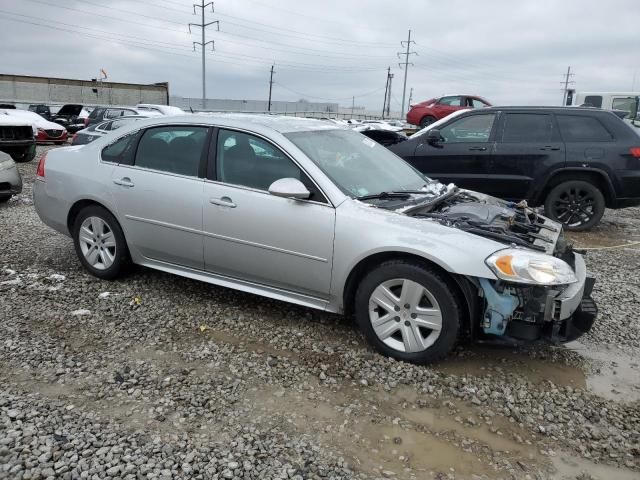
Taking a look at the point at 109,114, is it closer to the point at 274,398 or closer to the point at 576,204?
the point at 576,204

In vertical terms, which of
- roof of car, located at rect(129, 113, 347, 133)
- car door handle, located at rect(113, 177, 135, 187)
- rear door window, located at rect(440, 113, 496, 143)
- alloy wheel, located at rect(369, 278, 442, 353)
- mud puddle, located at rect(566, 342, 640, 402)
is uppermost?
rear door window, located at rect(440, 113, 496, 143)

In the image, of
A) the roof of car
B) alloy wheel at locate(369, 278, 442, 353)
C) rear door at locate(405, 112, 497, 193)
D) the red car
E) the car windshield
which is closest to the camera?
alloy wheel at locate(369, 278, 442, 353)

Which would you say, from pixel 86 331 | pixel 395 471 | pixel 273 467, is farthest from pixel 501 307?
pixel 86 331

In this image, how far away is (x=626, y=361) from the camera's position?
3697 millimetres

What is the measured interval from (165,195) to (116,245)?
0.80 m

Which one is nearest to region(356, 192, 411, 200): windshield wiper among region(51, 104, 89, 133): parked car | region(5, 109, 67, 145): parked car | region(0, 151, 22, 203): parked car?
region(0, 151, 22, 203): parked car

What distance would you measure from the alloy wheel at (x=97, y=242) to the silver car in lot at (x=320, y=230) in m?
0.02

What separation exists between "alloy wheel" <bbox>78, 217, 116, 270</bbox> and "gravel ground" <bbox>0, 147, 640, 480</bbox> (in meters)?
0.33

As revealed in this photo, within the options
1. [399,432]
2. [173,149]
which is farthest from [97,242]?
[399,432]

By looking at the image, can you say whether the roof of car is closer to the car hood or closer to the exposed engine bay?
the car hood

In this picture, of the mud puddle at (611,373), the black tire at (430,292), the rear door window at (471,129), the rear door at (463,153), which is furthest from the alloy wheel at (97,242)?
the rear door window at (471,129)

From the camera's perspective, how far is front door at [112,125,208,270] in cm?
413

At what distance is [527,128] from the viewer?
24.2ft

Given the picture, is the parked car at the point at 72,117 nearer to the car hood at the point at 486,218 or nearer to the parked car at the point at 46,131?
the parked car at the point at 46,131
